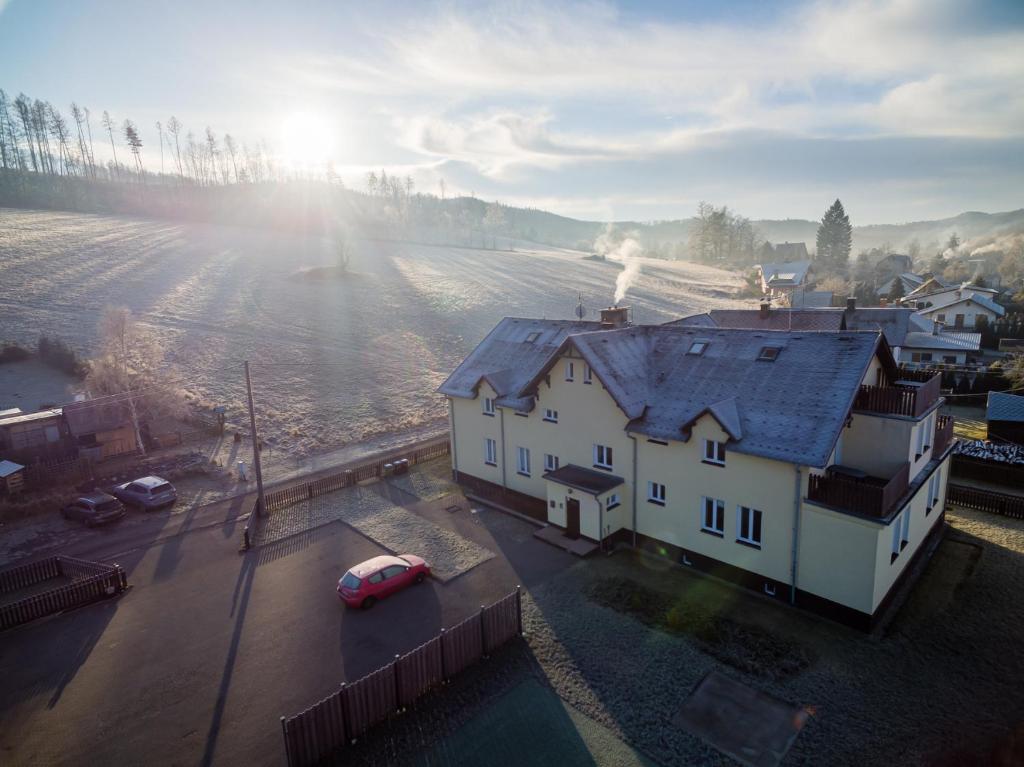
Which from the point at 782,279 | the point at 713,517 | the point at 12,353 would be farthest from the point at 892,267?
the point at 12,353

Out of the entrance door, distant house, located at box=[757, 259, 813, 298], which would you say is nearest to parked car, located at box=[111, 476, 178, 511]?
the entrance door

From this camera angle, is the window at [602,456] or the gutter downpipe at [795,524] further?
the window at [602,456]

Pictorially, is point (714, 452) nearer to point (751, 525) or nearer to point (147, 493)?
point (751, 525)

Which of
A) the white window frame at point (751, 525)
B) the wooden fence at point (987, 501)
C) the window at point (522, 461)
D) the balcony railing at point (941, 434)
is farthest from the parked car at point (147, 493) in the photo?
the wooden fence at point (987, 501)

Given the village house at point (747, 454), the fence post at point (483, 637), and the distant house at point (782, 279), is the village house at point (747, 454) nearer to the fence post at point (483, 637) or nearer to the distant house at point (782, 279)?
the fence post at point (483, 637)

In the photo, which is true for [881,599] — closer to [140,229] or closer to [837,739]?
[837,739]

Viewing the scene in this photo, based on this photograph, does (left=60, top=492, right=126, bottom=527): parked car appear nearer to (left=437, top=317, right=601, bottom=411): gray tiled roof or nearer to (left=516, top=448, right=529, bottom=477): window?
(left=437, top=317, right=601, bottom=411): gray tiled roof

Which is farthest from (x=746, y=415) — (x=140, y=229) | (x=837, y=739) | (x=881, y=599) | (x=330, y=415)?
(x=140, y=229)
